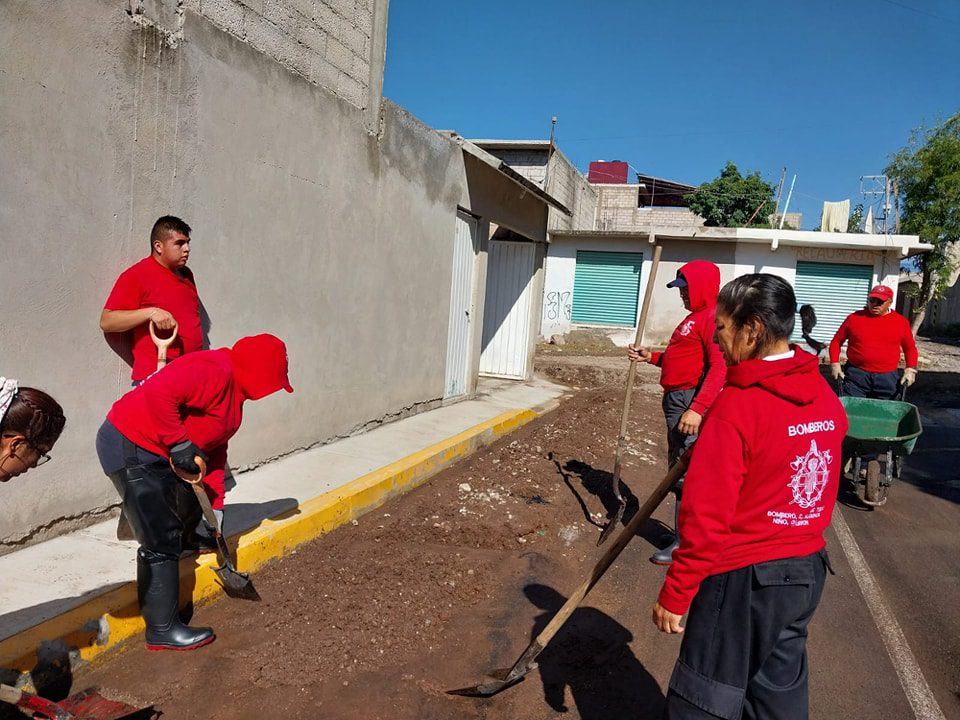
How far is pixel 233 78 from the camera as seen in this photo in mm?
5328

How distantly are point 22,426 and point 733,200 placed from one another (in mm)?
32585

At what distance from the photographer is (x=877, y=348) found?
289 inches

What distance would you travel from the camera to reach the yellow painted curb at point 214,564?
320cm

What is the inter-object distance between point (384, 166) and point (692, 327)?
397cm

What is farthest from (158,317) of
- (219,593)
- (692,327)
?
(692,327)

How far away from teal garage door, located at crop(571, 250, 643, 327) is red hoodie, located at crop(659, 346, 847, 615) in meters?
20.9

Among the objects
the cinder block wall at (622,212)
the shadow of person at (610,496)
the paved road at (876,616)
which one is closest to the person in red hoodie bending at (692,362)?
the shadow of person at (610,496)

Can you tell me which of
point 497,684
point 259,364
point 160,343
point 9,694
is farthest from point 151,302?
point 497,684

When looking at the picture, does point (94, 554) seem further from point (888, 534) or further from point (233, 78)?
point (888, 534)

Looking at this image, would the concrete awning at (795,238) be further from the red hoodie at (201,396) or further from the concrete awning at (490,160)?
the red hoodie at (201,396)

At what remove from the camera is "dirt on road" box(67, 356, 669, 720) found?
10.7 feet

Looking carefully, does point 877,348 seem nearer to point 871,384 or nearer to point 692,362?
point 871,384

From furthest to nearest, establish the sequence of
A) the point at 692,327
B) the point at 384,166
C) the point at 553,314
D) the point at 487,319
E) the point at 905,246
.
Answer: the point at 553,314 < the point at 905,246 < the point at 487,319 < the point at 384,166 < the point at 692,327

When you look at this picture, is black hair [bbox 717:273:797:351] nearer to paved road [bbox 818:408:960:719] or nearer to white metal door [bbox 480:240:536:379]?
paved road [bbox 818:408:960:719]
